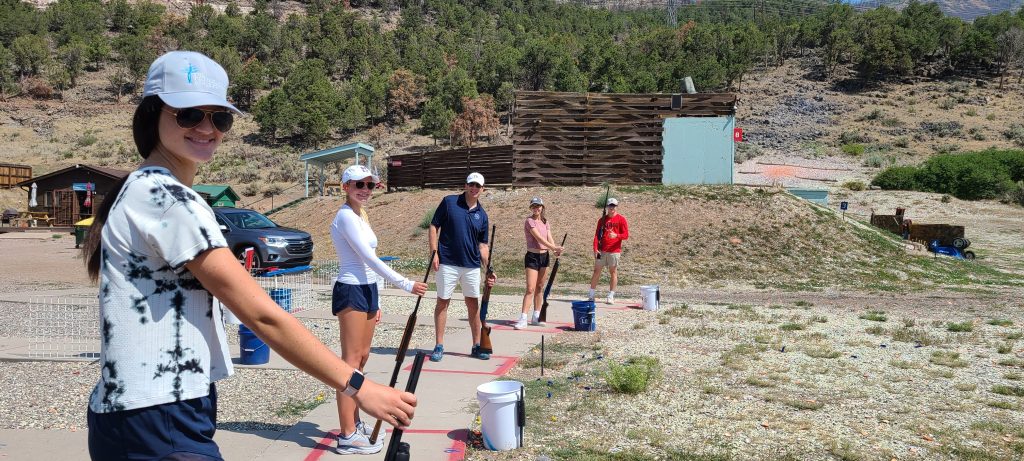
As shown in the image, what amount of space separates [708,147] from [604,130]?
3.24 meters

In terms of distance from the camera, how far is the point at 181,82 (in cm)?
209

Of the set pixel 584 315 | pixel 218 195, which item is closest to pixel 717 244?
pixel 584 315

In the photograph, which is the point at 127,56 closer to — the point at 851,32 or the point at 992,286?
the point at 851,32

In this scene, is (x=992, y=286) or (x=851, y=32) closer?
(x=992, y=286)

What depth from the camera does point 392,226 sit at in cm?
2359

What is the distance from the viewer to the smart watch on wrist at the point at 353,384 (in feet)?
6.92

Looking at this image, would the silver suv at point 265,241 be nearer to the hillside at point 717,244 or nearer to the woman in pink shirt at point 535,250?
the hillside at point 717,244

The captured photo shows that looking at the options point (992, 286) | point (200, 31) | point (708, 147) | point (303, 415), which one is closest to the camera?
point (303, 415)

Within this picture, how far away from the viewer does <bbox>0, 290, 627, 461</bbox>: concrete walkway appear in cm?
484

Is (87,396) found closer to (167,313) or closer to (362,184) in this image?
(362,184)

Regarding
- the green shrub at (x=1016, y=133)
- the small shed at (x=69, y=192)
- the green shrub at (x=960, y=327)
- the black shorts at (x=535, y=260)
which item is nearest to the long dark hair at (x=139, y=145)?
the black shorts at (x=535, y=260)

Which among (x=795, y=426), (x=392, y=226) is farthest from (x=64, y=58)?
(x=795, y=426)

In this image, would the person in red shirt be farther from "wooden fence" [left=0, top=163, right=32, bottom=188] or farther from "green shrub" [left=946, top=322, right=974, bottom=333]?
"wooden fence" [left=0, top=163, right=32, bottom=188]

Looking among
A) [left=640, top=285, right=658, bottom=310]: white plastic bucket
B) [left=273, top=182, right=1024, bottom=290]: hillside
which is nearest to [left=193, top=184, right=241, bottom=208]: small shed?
[left=273, top=182, right=1024, bottom=290]: hillside
